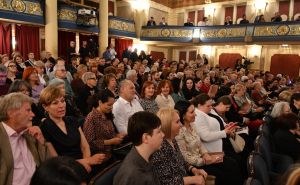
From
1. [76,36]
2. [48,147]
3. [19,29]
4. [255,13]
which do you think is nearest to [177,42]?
[255,13]

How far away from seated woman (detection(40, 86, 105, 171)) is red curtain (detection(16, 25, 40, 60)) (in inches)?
342

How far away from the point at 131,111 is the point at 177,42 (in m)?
11.7

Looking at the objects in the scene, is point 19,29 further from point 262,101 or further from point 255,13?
point 255,13

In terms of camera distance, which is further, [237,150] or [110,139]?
[237,150]

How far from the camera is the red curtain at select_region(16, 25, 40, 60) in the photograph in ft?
32.8

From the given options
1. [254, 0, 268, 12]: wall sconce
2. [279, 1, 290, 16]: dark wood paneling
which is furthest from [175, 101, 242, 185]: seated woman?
[254, 0, 268, 12]: wall sconce

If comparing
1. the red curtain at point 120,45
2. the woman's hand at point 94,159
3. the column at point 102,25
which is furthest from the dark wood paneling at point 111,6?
the woman's hand at point 94,159

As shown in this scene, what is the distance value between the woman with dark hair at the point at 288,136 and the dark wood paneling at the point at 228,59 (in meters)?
12.1

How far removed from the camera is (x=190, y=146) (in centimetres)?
289

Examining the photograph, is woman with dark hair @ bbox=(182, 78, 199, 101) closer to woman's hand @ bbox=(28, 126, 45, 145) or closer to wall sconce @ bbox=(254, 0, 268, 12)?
woman's hand @ bbox=(28, 126, 45, 145)

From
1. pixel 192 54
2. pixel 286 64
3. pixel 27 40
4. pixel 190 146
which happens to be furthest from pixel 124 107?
pixel 192 54

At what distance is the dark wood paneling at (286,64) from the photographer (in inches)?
533

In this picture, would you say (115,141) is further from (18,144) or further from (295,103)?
(295,103)

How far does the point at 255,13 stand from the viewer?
14602 millimetres
